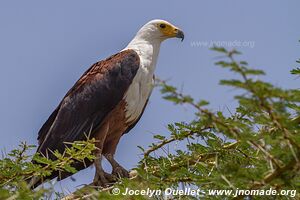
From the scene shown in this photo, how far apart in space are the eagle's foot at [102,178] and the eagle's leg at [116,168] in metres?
0.08

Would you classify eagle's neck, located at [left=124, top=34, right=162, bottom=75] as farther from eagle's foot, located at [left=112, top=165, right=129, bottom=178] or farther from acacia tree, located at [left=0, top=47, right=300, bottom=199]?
acacia tree, located at [left=0, top=47, right=300, bottom=199]

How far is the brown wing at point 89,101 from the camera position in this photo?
5934 millimetres

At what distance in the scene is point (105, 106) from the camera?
19.9 feet

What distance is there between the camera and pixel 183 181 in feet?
12.6

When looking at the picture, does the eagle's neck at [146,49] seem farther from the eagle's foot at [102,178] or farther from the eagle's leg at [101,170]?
the eagle's foot at [102,178]

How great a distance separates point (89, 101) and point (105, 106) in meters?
0.22

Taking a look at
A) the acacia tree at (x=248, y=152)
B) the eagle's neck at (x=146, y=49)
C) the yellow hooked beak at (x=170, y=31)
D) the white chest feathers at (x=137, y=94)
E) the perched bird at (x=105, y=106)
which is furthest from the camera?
the yellow hooked beak at (x=170, y=31)

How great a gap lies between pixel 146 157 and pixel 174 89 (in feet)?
6.50

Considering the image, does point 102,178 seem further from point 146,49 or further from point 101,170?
point 146,49

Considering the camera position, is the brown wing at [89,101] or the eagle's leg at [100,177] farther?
the brown wing at [89,101]

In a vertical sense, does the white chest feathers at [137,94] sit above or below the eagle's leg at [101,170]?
above

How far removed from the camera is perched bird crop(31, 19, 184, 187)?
19.4ft
